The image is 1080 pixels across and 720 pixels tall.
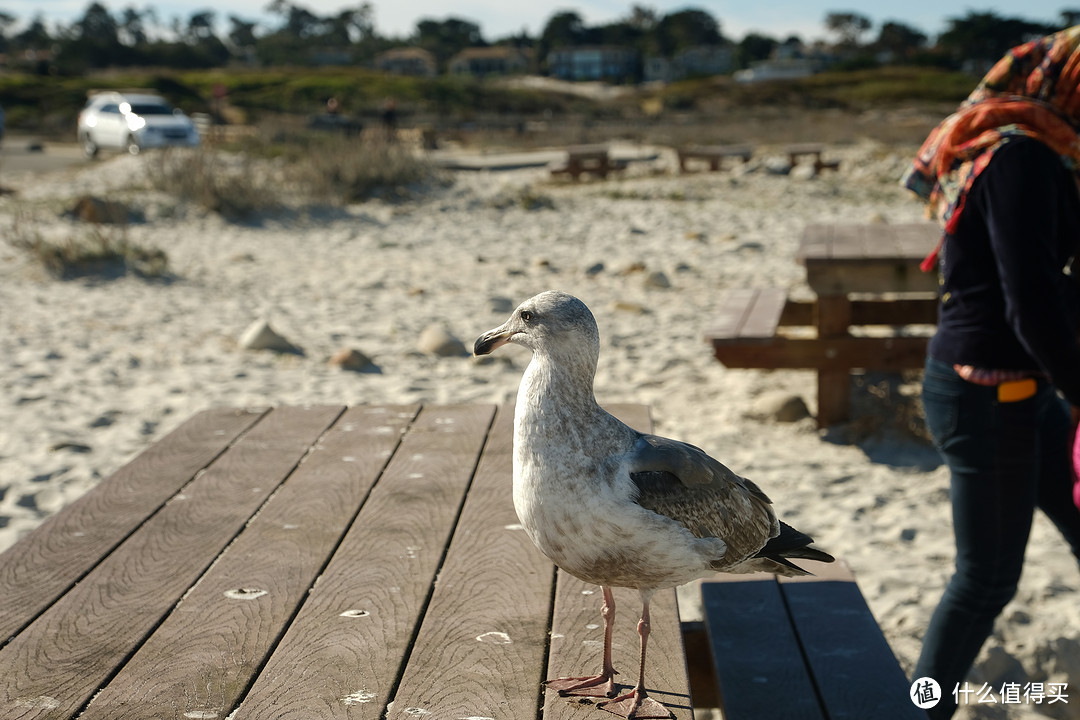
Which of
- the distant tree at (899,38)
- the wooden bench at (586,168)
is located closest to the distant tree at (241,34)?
the distant tree at (899,38)

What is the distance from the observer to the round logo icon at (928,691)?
2.50 meters

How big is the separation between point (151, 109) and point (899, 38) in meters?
87.2

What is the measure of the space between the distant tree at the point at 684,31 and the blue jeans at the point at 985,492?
122 metres

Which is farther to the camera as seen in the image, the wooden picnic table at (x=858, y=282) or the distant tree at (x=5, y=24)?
the distant tree at (x=5, y=24)

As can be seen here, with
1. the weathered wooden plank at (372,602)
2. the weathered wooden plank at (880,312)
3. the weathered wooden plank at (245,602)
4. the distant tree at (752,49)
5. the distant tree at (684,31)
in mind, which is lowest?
the weathered wooden plank at (880,312)

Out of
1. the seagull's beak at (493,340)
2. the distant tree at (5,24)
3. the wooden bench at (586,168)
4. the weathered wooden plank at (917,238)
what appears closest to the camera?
the seagull's beak at (493,340)

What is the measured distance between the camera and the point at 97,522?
2295mm

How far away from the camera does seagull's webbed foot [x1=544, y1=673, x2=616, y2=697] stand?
5.40ft

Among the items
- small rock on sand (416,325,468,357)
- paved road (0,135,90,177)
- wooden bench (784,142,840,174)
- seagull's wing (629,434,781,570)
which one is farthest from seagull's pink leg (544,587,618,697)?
paved road (0,135,90,177)

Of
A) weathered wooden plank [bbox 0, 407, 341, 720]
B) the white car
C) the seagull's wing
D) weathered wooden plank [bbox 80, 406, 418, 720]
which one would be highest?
the white car

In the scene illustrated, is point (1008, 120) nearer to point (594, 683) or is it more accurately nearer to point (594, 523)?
point (594, 523)

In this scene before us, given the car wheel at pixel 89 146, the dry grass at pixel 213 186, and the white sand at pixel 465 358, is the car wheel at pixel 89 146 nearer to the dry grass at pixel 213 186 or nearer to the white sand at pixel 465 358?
the dry grass at pixel 213 186

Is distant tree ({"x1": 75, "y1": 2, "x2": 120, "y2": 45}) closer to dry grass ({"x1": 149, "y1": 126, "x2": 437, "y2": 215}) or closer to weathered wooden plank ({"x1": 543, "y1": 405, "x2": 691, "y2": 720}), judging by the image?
dry grass ({"x1": 149, "y1": 126, "x2": 437, "y2": 215})

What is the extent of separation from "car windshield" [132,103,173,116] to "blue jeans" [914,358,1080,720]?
23907 mm
